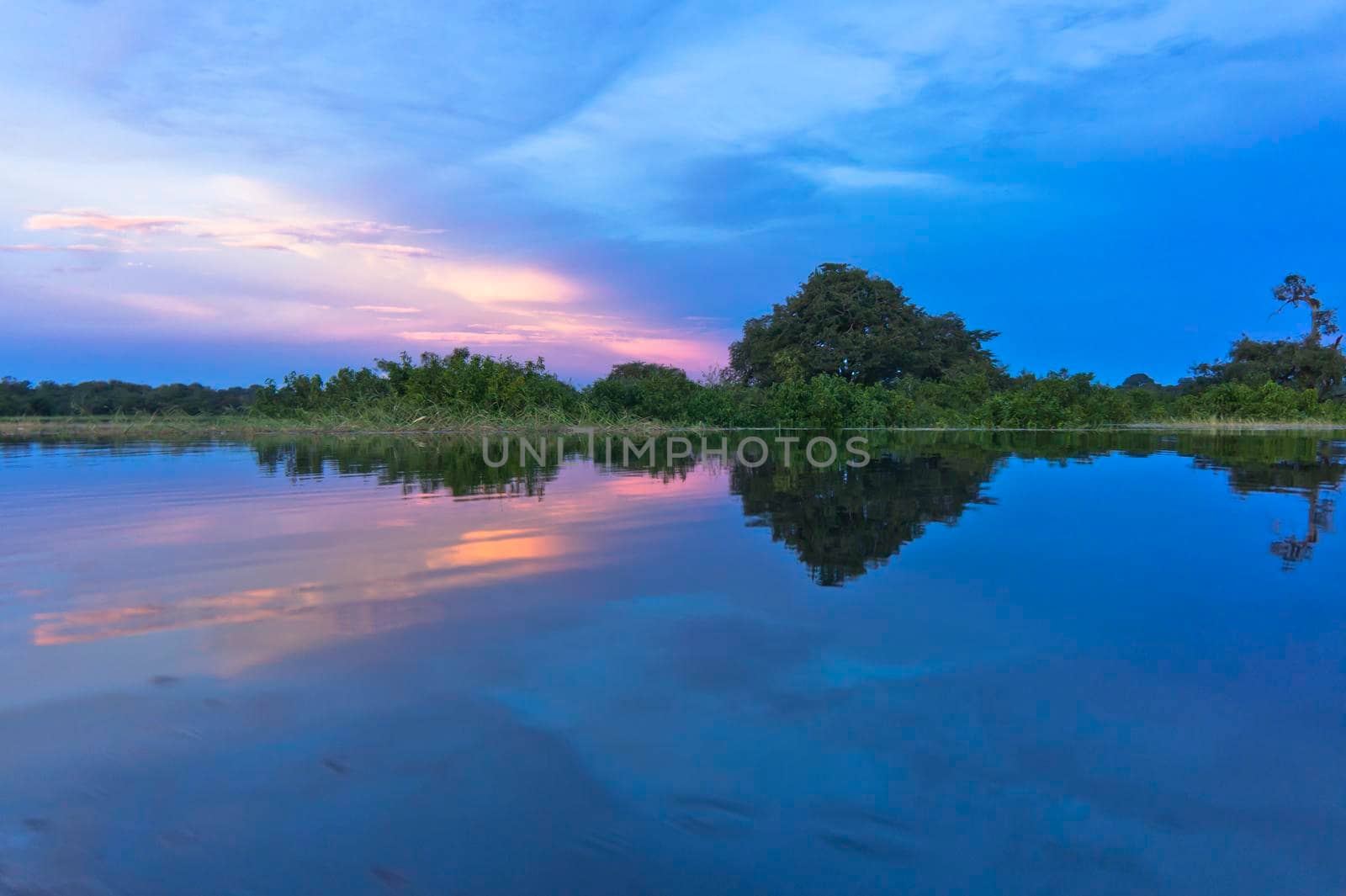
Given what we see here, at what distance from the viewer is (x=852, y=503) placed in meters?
7.87

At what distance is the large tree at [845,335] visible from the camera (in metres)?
43.2

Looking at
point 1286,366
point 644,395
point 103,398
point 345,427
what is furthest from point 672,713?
point 1286,366

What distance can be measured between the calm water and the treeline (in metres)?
36.0

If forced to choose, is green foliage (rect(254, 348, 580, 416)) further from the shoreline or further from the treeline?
the treeline

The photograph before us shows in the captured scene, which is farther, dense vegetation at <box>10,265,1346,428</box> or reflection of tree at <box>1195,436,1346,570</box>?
dense vegetation at <box>10,265,1346,428</box>

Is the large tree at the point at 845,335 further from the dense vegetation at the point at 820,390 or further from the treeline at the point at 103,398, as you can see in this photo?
the treeline at the point at 103,398

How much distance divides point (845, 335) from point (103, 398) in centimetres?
3928

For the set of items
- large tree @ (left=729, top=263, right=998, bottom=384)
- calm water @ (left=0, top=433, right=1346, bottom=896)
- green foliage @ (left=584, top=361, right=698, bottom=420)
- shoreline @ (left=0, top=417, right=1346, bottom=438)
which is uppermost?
large tree @ (left=729, top=263, right=998, bottom=384)

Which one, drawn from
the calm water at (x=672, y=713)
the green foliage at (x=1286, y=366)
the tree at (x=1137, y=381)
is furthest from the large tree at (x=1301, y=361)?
the calm water at (x=672, y=713)

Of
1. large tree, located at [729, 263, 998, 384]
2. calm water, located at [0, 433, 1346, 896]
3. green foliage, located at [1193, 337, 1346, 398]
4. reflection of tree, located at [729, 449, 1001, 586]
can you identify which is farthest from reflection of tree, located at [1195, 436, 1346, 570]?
green foliage, located at [1193, 337, 1346, 398]

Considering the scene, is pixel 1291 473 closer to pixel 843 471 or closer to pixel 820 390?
pixel 843 471

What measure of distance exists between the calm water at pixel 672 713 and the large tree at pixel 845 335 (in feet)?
119

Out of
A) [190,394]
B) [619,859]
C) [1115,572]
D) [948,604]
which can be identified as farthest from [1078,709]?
[190,394]

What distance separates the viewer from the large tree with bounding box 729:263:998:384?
43.2m
